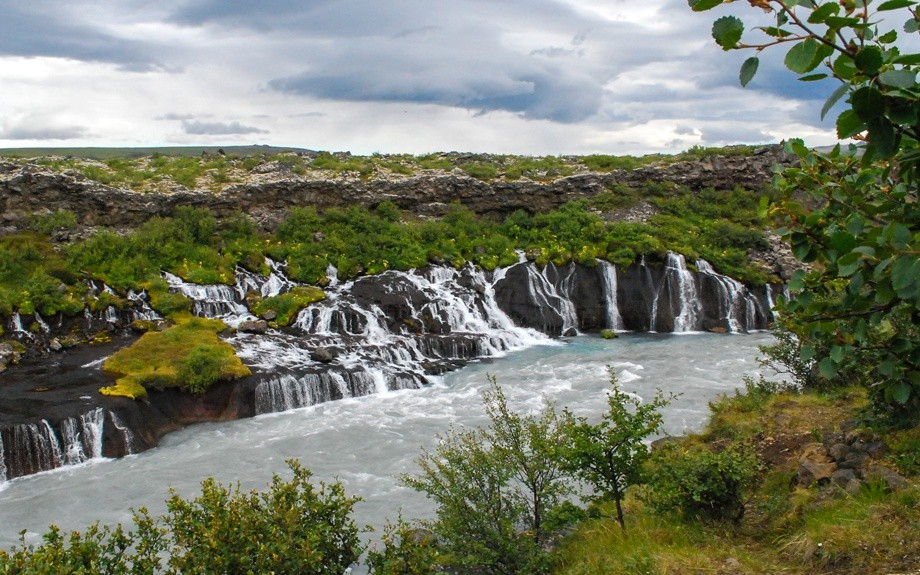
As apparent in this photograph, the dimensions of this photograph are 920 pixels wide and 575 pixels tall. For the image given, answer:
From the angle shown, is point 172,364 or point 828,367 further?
point 172,364

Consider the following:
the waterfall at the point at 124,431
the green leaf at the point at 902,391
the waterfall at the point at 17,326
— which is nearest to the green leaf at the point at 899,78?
the green leaf at the point at 902,391

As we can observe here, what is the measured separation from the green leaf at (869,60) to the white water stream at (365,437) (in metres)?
11.1

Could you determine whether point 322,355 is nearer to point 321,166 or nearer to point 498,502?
point 498,502

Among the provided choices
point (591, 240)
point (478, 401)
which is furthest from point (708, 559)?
point (591, 240)

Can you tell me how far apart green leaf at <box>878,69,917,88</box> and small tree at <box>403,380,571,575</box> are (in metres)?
6.35

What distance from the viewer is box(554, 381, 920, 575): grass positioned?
5977 mm

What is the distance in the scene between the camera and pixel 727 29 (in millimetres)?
2385

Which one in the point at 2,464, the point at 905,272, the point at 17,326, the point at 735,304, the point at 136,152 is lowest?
the point at 2,464

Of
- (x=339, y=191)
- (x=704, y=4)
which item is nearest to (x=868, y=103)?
(x=704, y=4)

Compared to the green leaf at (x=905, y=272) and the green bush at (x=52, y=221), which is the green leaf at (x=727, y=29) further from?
the green bush at (x=52, y=221)

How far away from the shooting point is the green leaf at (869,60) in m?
2.25

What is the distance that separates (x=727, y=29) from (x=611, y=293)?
27944 millimetres

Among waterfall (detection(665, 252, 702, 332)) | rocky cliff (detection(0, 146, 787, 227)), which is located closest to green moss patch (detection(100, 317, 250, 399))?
rocky cliff (detection(0, 146, 787, 227))

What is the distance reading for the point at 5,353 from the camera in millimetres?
19578
